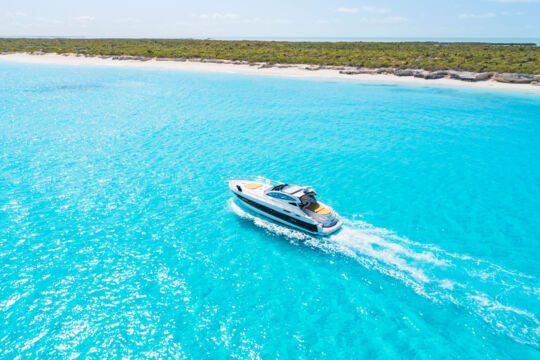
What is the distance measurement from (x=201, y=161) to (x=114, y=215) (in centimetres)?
1436

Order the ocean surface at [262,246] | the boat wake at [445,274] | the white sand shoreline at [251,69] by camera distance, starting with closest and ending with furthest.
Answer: the ocean surface at [262,246] → the boat wake at [445,274] → the white sand shoreline at [251,69]

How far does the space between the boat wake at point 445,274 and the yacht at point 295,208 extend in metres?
0.87

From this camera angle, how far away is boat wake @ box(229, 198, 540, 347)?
18.9m

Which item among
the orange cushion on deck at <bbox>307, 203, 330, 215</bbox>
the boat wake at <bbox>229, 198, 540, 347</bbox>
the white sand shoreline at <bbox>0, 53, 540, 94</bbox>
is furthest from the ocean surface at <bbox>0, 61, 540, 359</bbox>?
the white sand shoreline at <bbox>0, 53, 540, 94</bbox>

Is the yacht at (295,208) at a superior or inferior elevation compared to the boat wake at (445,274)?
superior

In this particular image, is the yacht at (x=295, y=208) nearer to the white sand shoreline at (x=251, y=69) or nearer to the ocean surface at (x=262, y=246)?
the ocean surface at (x=262, y=246)

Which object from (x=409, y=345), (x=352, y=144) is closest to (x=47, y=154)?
(x=352, y=144)

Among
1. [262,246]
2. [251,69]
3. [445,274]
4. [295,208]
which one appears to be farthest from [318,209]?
[251,69]

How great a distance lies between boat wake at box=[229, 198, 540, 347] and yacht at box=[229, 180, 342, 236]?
0.87m

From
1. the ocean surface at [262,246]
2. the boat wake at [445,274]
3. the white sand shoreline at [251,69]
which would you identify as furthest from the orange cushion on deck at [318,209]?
the white sand shoreline at [251,69]

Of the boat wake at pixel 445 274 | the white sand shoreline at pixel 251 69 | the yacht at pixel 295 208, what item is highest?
the white sand shoreline at pixel 251 69

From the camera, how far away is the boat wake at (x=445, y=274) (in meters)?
18.9

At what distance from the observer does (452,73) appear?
98.7m

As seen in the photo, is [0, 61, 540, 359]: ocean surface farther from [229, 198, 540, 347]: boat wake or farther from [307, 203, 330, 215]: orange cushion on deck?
[307, 203, 330, 215]: orange cushion on deck
